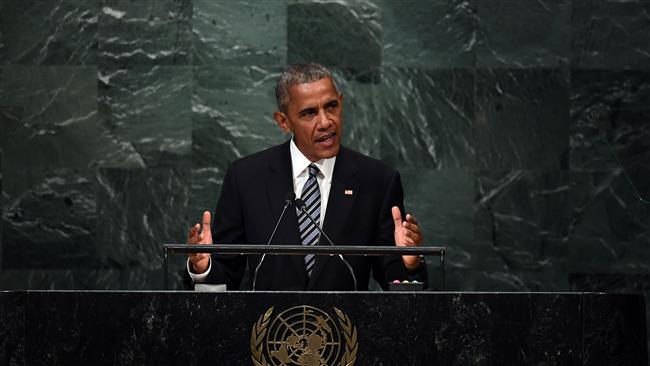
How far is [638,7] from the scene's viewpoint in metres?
6.02

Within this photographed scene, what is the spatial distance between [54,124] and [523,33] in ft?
8.36

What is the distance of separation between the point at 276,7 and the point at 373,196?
1778 mm

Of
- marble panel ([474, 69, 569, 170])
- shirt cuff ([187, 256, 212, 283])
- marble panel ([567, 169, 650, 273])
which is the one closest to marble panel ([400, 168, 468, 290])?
marble panel ([474, 69, 569, 170])

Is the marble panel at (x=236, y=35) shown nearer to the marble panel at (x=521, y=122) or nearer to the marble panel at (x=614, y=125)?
the marble panel at (x=521, y=122)

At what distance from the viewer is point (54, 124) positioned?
599 cm

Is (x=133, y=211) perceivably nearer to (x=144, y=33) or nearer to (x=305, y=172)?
(x=144, y=33)

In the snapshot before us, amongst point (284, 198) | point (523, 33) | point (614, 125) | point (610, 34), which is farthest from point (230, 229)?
point (610, 34)

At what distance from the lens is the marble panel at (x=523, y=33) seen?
6.01 metres

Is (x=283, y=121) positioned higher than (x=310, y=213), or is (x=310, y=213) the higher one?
(x=283, y=121)

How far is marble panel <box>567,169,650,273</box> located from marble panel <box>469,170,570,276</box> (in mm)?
64

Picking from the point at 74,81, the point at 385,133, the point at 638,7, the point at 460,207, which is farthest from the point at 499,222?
the point at 74,81

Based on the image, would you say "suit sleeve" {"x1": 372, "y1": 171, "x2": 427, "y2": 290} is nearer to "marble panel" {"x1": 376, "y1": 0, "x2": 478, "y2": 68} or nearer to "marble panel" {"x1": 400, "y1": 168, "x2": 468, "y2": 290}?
"marble panel" {"x1": 400, "y1": 168, "x2": 468, "y2": 290}

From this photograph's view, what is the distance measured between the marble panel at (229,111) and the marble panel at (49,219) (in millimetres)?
638

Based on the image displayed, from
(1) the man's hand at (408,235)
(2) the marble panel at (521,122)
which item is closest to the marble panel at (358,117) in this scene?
(2) the marble panel at (521,122)
